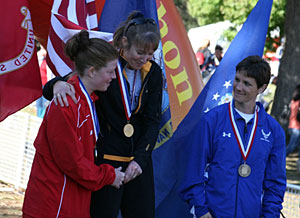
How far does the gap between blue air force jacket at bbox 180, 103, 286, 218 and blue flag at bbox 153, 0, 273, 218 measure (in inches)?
33.3

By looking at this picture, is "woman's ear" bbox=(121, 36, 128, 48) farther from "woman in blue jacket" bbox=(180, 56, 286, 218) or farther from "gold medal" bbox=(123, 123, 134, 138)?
"woman in blue jacket" bbox=(180, 56, 286, 218)

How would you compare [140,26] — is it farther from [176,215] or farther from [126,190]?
[176,215]

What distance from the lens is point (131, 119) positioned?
3.85 metres

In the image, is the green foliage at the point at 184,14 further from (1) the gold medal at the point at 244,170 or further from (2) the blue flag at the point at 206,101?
(1) the gold medal at the point at 244,170

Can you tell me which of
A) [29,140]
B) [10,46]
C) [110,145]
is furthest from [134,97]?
[29,140]

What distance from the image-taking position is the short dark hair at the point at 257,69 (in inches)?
152

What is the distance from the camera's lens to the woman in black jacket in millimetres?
3703

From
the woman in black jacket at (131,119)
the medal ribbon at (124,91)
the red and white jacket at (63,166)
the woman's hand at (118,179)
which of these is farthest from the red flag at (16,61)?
the woman's hand at (118,179)

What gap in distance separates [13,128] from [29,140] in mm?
486

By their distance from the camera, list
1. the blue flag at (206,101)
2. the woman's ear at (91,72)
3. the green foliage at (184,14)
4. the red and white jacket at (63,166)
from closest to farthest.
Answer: the red and white jacket at (63,166)
the woman's ear at (91,72)
the blue flag at (206,101)
the green foliage at (184,14)

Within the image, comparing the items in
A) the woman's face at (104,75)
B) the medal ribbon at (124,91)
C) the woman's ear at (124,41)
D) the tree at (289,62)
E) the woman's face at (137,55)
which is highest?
the woman's ear at (124,41)

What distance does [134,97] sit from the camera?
12.6 feet

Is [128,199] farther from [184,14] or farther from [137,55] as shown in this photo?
[184,14]

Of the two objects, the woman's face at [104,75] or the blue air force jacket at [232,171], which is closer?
the woman's face at [104,75]
